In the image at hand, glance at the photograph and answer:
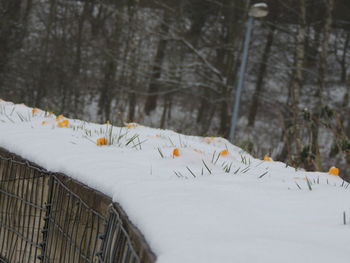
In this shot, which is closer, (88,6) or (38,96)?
(38,96)

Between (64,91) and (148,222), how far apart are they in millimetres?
16648

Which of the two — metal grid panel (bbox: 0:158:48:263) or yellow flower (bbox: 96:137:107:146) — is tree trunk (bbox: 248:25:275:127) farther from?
metal grid panel (bbox: 0:158:48:263)

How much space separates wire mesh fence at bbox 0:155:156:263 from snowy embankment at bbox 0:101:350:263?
0.26 feet

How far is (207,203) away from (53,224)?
3.73 ft

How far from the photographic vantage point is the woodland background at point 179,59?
45.4 ft

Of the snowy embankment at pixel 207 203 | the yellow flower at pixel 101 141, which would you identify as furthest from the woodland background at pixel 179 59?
the snowy embankment at pixel 207 203

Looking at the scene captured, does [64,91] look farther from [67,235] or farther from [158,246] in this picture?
[158,246]

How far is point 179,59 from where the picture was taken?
17562mm

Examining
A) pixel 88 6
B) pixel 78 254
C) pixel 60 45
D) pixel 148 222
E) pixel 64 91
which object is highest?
pixel 88 6

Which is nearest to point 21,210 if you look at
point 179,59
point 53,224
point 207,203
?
point 53,224

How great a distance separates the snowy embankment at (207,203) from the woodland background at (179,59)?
10636 mm

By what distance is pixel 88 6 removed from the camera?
64.2 ft

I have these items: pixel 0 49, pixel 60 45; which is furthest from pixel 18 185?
pixel 60 45

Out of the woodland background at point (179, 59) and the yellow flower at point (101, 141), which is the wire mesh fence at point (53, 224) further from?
the woodland background at point (179, 59)
